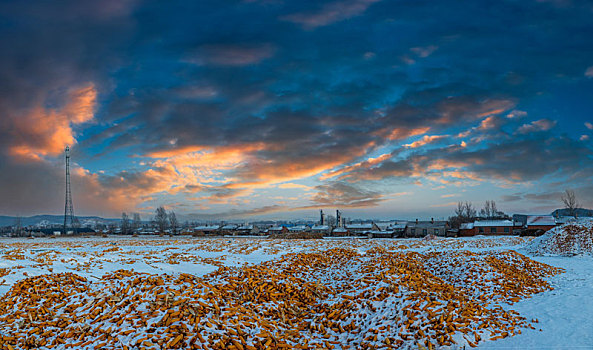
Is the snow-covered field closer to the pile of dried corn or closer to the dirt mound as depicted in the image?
the pile of dried corn

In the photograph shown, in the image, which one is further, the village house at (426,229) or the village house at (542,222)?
the village house at (426,229)

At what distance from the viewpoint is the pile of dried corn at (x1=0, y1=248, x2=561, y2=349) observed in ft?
29.6

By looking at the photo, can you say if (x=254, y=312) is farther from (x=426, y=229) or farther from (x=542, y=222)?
(x=542, y=222)

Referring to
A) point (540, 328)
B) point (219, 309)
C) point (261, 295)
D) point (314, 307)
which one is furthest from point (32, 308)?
point (540, 328)

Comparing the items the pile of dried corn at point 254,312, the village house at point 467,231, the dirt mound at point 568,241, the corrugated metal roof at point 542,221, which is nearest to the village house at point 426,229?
the village house at point 467,231

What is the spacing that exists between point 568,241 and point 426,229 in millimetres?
45687

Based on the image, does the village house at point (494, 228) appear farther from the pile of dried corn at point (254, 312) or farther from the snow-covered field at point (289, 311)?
the pile of dried corn at point (254, 312)

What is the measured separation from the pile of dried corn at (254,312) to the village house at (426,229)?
60088 mm

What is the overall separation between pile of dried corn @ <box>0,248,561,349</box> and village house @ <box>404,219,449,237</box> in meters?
60.1

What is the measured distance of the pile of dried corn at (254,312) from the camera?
9.02 meters


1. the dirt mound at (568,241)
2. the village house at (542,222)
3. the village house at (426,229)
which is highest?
the dirt mound at (568,241)

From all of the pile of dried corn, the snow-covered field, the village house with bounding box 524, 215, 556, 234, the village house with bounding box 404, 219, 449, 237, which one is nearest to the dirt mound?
the snow-covered field

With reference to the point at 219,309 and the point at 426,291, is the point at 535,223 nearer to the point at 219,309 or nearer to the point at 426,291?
the point at 426,291

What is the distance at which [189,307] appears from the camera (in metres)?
9.99
